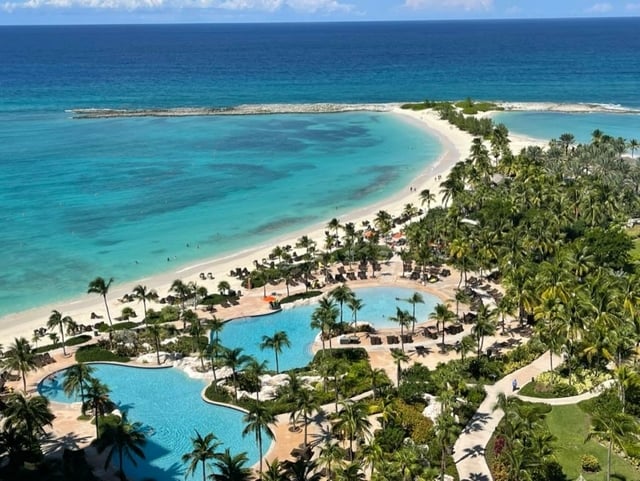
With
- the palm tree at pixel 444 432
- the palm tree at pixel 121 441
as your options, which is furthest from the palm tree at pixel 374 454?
the palm tree at pixel 121 441

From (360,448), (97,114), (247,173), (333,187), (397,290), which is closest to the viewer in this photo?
(360,448)

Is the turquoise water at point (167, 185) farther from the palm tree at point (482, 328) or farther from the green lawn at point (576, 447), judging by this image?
the green lawn at point (576, 447)

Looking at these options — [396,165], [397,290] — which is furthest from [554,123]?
[397,290]

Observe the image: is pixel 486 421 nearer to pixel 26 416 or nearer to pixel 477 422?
pixel 477 422

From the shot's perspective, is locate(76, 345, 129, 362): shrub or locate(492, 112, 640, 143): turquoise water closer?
locate(76, 345, 129, 362): shrub

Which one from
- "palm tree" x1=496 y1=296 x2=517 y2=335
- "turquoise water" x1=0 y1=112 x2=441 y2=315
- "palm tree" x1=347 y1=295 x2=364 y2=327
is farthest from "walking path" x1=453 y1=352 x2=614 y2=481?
"turquoise water" x1=0 y1=112 x2=441 y2=315

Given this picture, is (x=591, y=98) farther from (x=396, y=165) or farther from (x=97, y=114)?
(x=97, y=114)

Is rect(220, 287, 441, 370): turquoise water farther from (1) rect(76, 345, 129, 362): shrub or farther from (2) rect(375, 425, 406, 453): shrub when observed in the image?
(2) rect(375, 425, 406, 453): shrub
